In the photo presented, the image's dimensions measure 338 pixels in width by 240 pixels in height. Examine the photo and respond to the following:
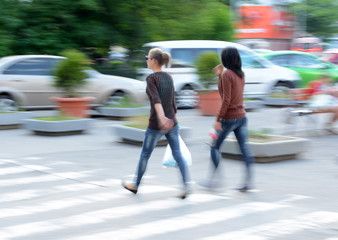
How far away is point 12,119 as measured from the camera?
1241 cm

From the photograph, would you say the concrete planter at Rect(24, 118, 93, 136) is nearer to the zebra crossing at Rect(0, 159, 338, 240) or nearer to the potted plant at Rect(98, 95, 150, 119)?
the potted plant at Rect(98, 95, 150, 119)

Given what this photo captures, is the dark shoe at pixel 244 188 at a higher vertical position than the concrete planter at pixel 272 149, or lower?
higher

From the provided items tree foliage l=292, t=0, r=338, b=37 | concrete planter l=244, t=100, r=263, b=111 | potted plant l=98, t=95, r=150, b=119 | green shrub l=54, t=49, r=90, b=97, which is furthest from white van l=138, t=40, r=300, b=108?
tree foliage l=292, t=0, r=338, b=37

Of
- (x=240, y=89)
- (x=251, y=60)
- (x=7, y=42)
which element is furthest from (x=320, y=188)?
(x=7, y=42)

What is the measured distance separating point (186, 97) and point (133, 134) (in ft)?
21.3

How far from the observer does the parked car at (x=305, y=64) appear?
1898cm

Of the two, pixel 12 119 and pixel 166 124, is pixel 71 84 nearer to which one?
pixel 12 119

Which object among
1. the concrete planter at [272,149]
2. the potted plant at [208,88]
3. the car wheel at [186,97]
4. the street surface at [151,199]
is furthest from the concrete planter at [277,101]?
the concrete planter at [272,149]

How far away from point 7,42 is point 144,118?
826 centimetres

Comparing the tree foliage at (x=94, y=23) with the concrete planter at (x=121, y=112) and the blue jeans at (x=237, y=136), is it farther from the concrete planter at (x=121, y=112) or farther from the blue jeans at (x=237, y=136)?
the blue jeans at (x=237, y=136)

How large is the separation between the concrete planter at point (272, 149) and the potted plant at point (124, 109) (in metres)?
4.83

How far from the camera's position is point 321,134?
1205 cm

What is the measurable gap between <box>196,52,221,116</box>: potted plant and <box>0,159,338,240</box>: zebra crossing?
807cm

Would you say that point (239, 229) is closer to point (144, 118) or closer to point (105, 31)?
point (144, 118)
